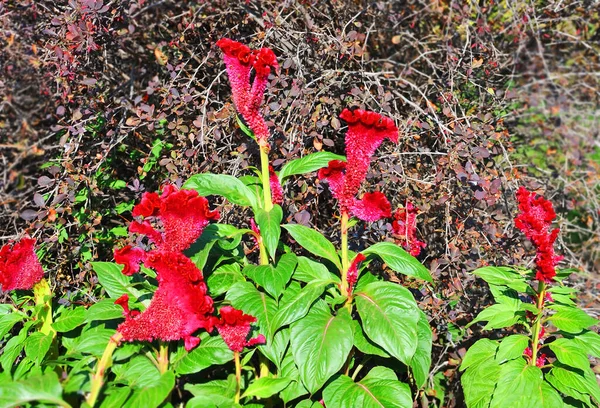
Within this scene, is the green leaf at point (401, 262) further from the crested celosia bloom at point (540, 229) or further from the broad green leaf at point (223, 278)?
the broad green leaf at point (223, 278)

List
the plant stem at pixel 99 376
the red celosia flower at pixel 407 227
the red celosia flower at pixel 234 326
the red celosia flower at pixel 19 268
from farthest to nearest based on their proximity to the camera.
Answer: the red celosia flower at pixel 407 227 → the red celosia flower at pixel 19 268 → the red celosia flower at pixel 234 326 → the plant stem at pixel 99 376

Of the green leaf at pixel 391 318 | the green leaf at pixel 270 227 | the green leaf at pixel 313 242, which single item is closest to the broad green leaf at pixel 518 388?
the green leaf at pixel 391 318

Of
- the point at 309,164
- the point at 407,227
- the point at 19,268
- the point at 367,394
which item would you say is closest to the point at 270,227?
the point at 309,164

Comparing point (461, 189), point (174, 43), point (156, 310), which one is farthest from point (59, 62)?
point (461, 189)

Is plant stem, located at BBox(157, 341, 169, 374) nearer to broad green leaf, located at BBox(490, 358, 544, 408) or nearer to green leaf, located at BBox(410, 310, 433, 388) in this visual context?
A: green leaf, located at BBox(410, 310, 433, 388)

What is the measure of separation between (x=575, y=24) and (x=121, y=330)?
4.50 metres

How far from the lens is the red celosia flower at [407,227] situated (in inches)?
99.5

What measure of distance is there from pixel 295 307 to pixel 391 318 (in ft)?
1.11

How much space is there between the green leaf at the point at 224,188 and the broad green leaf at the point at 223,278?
0.87 feet

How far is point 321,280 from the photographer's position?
2125 millimetres

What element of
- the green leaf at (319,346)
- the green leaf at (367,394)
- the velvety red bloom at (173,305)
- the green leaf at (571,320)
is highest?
the velvety red bloom at (173,305)

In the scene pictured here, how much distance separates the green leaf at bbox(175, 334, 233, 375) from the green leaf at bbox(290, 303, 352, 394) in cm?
24

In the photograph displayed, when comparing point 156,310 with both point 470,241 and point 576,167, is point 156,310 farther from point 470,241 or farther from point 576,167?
point 576,167

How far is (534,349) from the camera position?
2.23 metres
